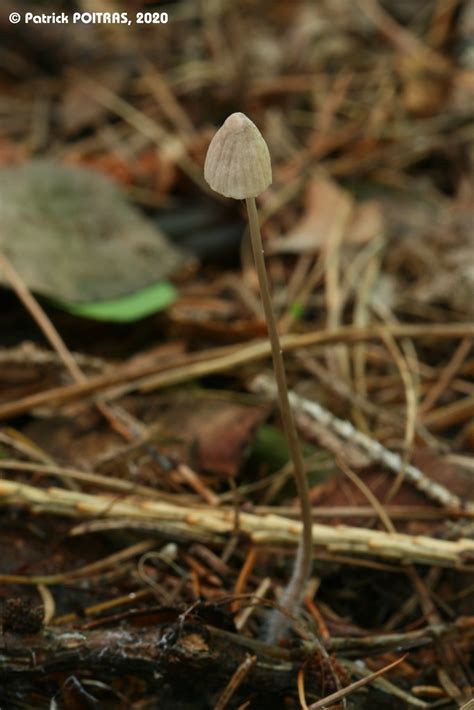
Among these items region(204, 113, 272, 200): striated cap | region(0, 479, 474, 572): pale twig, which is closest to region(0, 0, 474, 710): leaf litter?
region(0, 479, 474, 572): pale twig

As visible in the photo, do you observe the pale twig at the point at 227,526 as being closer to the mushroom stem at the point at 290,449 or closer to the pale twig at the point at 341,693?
the mushroom stem at the point at 290,449

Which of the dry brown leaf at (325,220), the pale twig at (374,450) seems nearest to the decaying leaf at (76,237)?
the dry brown leaf at (325,220)

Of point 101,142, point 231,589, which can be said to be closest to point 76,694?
point 231,589

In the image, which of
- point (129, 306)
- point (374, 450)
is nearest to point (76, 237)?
point (129, 306)

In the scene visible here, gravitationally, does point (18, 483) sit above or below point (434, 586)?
above

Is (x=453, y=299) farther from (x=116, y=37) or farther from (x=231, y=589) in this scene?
(x=116, y=37)
